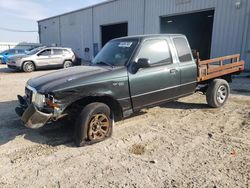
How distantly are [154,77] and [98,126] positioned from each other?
152 cm

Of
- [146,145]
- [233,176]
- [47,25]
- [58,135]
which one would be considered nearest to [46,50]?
[58,135]

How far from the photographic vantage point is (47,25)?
3238 centimetres

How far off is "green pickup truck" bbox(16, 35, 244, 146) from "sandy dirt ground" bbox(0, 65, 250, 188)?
47 centimetres

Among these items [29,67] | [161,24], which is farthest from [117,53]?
[161,24]

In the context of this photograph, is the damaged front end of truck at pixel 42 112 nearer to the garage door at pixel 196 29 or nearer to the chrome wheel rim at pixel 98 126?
the chrome wheel rim at pixel 98 126

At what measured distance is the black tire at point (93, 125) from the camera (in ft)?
11.7

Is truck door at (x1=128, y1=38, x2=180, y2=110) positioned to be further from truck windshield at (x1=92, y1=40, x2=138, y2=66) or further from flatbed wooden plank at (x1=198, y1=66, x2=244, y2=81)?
flatbed wooden plank at (x1=198, y1=66, x2=244, y2=81)

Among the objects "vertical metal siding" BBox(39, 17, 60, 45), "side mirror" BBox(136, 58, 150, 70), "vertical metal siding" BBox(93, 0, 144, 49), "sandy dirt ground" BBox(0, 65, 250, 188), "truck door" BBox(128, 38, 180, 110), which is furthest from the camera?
"vertical metal siding" BBox(39, 17, 60, 45)

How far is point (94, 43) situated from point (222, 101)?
19.3 m

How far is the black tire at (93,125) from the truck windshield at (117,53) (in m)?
1.04

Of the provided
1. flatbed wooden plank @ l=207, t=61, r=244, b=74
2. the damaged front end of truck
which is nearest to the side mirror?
the damaged front end of truck

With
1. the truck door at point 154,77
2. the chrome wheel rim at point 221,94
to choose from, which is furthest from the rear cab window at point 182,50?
the chrome wheel rim at point 221,94

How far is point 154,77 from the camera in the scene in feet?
14.3

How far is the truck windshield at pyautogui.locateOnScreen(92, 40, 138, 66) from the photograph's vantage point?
4.26 m
